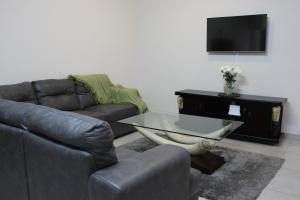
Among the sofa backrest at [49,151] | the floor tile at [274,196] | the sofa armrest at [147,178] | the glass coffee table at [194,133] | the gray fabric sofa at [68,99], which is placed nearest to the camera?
the sofa armrest at [147,178]

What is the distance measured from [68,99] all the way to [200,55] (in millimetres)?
2298

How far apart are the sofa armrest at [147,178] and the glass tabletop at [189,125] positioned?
116cm

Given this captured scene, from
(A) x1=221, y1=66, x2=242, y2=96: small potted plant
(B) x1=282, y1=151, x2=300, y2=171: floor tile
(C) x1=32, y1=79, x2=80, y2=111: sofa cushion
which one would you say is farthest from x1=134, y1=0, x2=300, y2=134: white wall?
(C) x1=32, y1=79, x2=80, y2=111: sofa cushion

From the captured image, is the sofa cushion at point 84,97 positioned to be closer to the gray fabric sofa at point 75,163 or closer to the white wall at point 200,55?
the white wall at point 200,55

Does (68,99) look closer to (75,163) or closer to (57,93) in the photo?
(57,93)

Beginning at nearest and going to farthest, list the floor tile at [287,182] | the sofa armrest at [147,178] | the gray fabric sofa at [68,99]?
the sofa armrest at [147,178] → the floor tile at [287,182] → the gray fabric sofa at [68,99]

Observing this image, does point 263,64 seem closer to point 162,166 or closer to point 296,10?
point 296,10

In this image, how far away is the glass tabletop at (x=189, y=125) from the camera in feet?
9.94

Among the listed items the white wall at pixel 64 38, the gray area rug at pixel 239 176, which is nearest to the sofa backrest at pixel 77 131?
the gray area rug at pixel 239 176

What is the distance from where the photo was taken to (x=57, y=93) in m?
4.18

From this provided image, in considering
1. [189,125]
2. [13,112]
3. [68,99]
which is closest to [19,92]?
[68,99]

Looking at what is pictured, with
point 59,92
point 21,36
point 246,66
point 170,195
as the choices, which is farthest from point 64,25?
point 170,195

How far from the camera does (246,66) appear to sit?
4512mm

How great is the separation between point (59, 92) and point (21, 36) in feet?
2.99
